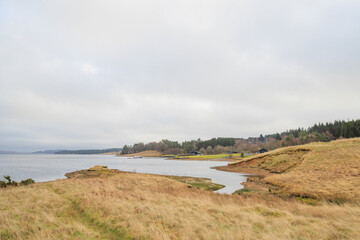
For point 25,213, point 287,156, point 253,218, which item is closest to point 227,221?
point 253,218

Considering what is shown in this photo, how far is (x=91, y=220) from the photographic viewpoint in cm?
1288

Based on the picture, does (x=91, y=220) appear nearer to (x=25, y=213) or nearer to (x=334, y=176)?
(x=25, y=213)

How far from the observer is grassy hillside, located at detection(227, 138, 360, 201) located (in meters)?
23.1

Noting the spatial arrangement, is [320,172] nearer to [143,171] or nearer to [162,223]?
[162,223]

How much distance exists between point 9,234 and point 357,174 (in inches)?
1522

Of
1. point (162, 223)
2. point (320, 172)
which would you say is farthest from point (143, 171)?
point (162, 223)

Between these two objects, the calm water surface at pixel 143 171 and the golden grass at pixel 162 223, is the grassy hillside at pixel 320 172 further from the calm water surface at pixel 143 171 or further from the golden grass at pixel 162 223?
the golden grass at pixel 162 223

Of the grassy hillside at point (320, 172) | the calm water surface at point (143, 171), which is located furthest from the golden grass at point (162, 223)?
the calm water surface at point (143, 171)

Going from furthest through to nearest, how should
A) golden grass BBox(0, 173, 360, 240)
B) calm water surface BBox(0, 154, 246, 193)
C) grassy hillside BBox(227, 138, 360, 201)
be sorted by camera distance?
calm water surface BBox(0, 154, 246, 193) < grassy hillside BBox(227, 138, 360, 201) < golden grass BBox(0, 173, 360, 240)

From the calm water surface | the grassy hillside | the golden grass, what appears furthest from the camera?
the calm water surface

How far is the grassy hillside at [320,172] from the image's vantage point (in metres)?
23.1

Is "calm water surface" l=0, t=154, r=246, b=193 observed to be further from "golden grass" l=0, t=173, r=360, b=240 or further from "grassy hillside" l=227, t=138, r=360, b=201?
"golden grass" l=0, t=173, r=360, b=240

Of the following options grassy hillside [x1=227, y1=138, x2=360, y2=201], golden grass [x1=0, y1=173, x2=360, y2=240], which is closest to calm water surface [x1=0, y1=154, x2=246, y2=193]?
grassy hillside [x1=227, y1=138, x2=360, y2=201]

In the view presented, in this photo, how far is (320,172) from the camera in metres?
33.7
